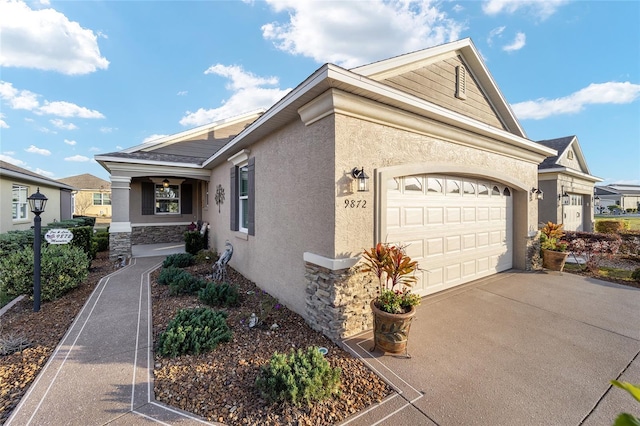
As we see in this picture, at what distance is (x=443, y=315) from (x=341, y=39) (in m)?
6.01

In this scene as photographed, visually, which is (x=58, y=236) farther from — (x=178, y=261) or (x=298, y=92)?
(x=298, y=92)

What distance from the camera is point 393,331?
3.22 meters

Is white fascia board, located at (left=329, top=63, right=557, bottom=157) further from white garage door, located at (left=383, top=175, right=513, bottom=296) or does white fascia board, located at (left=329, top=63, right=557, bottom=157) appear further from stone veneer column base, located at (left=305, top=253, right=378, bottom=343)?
stone veneer column base, located at (left=305, top=253, right=378, bottom=343)

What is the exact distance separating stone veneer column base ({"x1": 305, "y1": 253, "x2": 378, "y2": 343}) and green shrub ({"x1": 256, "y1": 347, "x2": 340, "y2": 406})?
97 cm

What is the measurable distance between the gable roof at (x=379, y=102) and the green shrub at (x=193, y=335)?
334cm

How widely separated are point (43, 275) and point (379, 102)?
277 inches

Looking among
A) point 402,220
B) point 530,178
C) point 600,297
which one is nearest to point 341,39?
point 402,220

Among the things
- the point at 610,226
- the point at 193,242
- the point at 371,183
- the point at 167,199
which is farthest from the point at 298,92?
the point at 610,226

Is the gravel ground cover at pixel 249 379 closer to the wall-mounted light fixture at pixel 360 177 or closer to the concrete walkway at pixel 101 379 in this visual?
the concrete walkway at pixel 101 379

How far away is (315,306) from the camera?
394 centimetres

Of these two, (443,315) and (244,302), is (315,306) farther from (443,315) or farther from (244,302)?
(443,315)

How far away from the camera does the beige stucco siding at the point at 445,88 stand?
5110 millimetres

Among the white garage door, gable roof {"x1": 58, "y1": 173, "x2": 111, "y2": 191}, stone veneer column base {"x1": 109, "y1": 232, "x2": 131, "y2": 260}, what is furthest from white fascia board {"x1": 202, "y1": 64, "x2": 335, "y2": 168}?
gable roof {"x1": 58, "y1": 173, "x2": 111, "y2": 191}

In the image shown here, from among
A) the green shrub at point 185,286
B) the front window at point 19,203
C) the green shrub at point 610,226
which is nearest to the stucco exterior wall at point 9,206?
the front window at point 19,203
